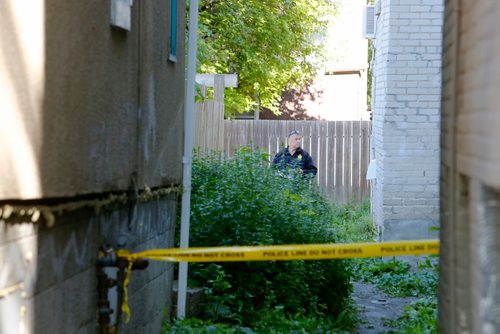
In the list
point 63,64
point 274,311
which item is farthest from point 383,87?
point 63,64

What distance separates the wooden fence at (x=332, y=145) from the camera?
21781mm

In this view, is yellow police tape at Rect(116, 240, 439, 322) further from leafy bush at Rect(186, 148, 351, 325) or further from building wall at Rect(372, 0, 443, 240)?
building wall at Rect(372, 0, 443, 240)

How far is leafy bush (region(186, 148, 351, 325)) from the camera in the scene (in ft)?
28.5

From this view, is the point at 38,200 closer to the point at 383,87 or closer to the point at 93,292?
the point at 93,292

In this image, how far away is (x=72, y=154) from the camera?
14.8 ft

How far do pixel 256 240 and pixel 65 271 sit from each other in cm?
432

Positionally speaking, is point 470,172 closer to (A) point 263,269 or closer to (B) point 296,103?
(A) point 263,269

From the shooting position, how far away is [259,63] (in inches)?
1023

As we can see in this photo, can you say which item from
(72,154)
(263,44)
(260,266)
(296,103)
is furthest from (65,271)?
(296,103)

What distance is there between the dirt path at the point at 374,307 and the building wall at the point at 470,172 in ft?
14.6

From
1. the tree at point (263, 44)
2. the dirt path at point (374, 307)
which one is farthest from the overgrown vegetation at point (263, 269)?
the tree at point (263, 44)

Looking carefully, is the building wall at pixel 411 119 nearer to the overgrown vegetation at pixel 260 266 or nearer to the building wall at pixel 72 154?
the overgrown vegetation at pixel 260 266

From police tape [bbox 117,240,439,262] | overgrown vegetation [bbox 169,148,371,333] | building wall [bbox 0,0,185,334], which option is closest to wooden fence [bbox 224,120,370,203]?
overgrown vegetation [bbox 169,148,371,333]

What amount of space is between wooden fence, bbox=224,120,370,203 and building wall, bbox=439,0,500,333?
16776 mm
